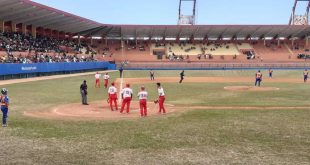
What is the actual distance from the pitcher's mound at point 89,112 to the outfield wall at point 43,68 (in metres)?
25.2

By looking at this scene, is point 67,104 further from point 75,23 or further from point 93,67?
point 75,23

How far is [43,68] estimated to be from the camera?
55.1 m

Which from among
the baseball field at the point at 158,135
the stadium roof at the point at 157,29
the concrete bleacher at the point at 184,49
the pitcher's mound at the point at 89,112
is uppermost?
the stadium roof at the point at 157,29

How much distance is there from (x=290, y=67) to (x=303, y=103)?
62.3m

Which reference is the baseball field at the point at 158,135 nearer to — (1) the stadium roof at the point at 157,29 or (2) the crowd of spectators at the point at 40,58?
(2) the crowd of spectators at the point at 40,58

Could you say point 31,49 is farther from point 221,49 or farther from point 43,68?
point 221,49

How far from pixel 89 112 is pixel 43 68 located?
36361mm

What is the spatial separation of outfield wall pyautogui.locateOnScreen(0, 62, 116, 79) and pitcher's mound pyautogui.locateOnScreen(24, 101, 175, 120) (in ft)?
82.5

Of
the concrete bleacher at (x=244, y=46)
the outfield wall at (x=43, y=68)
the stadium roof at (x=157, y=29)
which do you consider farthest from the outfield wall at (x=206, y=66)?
the concrete bleacher at (x=244, y=46)

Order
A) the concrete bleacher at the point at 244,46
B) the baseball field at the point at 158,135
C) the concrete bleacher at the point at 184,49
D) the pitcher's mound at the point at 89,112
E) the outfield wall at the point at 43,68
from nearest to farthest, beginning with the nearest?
the baseball field at the point at 158,135
the pitcher's mound at the point at 89,112
the outfield wall at the point at 43,68
the concrete bleacher at the point at 184,49
the concrete bleacher at the point at 244,46

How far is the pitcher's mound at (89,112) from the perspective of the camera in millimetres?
19156

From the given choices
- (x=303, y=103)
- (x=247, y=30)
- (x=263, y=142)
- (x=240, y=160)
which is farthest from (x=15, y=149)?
(x=247, y=30)

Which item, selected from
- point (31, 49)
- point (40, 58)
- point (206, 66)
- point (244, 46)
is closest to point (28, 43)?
point (31, 49)

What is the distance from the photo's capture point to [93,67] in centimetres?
7300
